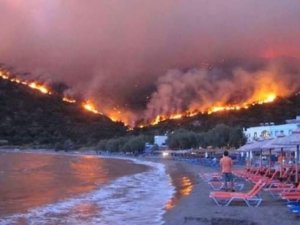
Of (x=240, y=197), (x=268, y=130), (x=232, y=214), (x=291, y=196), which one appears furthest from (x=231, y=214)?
(x=268, y=130)

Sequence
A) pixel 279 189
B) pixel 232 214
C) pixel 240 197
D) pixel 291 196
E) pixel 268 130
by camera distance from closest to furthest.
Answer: pixel 232 214 → pixel 291 196 → pixel 240 197 → pixel 279 189 → pixel 268 130

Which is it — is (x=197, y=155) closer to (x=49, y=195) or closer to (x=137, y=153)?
(x=137, y=153)

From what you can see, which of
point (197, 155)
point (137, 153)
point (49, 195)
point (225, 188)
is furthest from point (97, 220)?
point (137, 153)

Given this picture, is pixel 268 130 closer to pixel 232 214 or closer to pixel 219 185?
pixel 219 185

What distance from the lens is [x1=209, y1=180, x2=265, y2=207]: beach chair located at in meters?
21.8

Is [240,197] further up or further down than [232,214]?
further up

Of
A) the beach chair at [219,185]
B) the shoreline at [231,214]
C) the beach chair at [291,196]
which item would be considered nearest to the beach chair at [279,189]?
the shoreline at [231,214]

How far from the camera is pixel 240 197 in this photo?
71.2 feet

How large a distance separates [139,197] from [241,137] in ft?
340

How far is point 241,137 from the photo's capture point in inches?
5261

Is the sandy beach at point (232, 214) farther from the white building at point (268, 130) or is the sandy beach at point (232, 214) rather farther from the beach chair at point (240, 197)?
the white building at point (268, 130)

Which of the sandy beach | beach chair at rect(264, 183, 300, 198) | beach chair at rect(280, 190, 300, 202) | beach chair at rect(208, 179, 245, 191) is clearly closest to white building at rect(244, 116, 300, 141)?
beach chair at rect(208, 179, 245, 191)

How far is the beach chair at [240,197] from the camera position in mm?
21766

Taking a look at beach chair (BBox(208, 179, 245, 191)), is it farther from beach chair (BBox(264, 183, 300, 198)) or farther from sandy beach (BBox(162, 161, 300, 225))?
sandy beach (BBox(162, 161, 300, 225))
